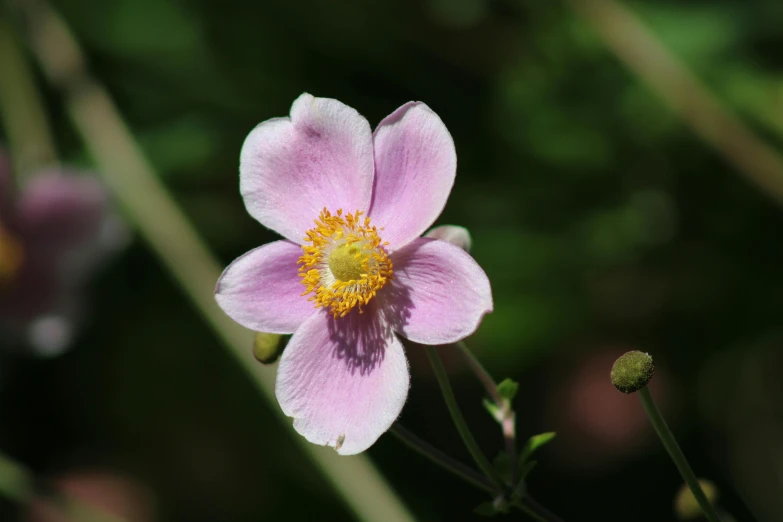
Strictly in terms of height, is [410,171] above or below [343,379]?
above

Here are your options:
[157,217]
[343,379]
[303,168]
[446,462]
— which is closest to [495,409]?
[446,462]

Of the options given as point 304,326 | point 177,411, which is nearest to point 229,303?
point 304,326

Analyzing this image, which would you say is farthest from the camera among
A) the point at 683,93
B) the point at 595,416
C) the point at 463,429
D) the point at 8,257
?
the point at 595,416

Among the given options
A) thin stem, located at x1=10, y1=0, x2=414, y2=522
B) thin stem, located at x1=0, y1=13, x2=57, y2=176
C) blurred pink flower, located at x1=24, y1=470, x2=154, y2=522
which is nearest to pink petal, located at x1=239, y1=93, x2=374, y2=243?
thin stem, located at x1=10, y1=0, x2=414, y2=522

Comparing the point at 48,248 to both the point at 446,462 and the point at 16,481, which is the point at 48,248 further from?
the point at 446,462

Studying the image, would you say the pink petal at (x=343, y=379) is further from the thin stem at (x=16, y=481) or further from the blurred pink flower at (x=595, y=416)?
the blurred pink flower at (x=595, y=416)
